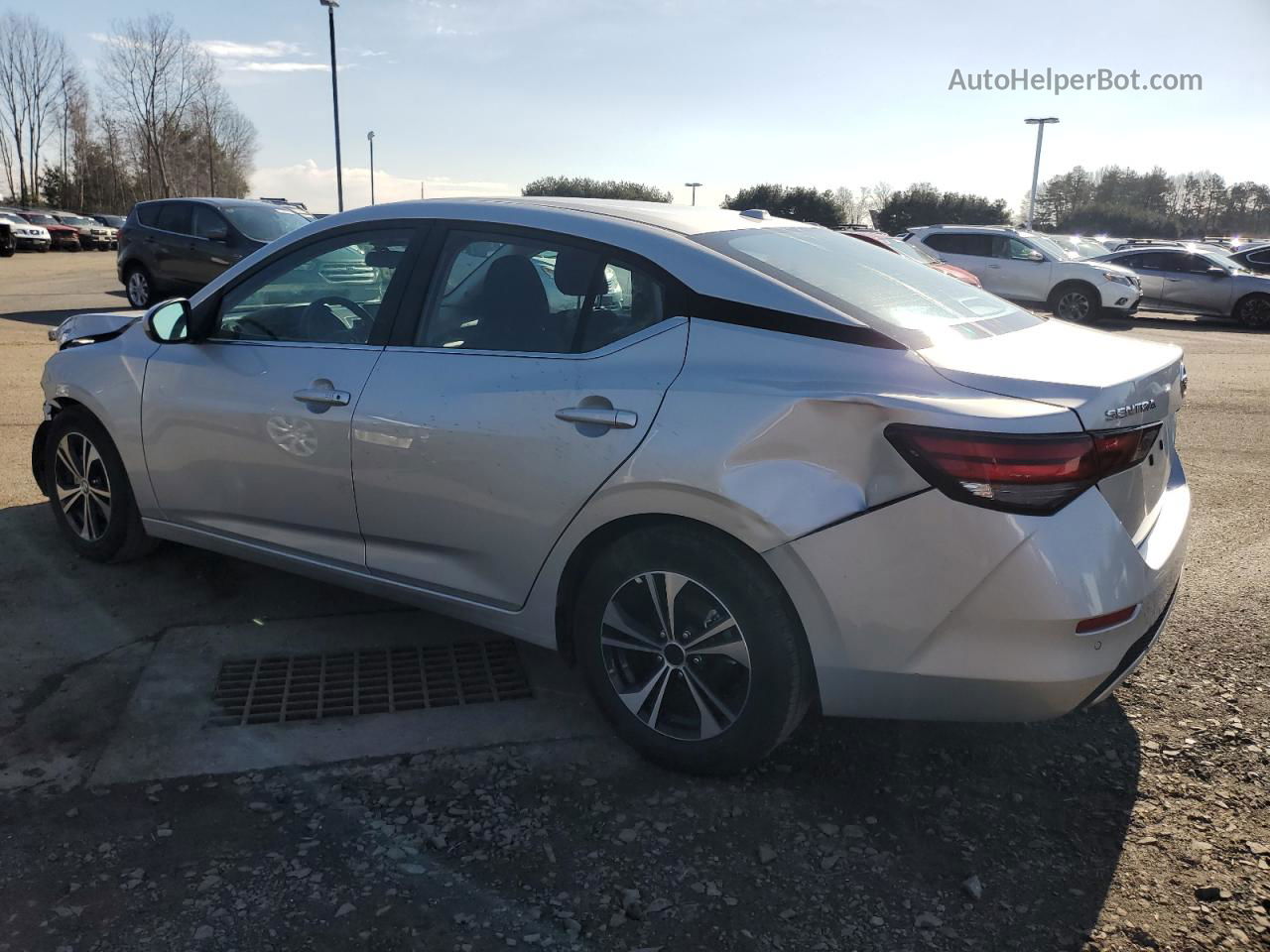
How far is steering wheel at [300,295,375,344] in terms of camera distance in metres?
3.59

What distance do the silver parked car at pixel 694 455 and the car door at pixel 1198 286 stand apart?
1851cm

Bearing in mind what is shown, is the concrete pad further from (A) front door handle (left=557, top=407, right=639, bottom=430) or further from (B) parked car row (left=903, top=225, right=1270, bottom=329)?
(B) parked car row (left=903, top=225, right=1270, bottom=329)

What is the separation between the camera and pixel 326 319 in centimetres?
370

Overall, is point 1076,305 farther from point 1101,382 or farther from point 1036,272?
point 1101,382

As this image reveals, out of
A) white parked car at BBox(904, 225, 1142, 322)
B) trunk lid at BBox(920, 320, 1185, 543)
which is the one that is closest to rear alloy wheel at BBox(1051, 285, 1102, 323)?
white parked car at BBox(904, 225, 1142, 322)

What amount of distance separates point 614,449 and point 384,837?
122 centimetres

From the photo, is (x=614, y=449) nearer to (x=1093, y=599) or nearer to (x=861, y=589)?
(x=861, y=589)

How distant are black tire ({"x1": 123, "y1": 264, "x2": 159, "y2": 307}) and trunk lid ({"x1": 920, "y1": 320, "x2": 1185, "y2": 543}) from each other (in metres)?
14.5

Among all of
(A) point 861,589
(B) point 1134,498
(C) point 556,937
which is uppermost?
(B) point 1134,498

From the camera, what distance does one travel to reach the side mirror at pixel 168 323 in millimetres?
3945

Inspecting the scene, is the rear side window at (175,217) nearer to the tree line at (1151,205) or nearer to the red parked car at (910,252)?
the red parked car at (910,252)

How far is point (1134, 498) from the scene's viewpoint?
2709mm

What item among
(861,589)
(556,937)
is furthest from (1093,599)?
(556,937)

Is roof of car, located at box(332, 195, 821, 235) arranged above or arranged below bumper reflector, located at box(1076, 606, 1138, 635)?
above
